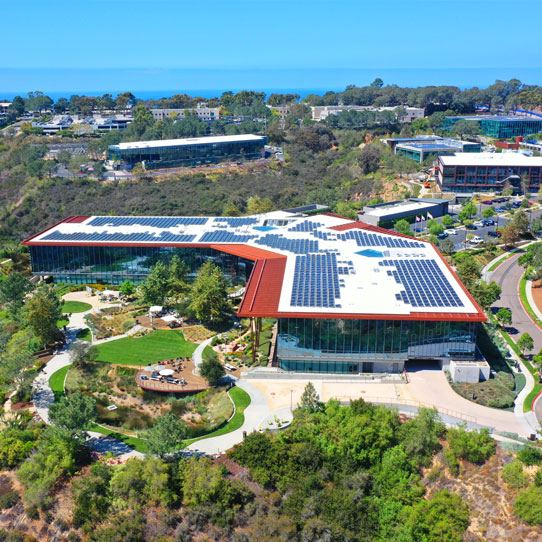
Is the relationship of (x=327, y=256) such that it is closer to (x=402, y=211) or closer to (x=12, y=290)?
(x=12, y=290)

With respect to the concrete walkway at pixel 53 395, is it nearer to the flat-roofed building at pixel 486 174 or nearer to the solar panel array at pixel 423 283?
the solar panel array at pixel 423 283

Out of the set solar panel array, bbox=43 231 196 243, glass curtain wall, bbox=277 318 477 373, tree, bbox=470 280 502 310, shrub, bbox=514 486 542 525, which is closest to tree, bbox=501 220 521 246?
tree, bbox=470 280 502 310

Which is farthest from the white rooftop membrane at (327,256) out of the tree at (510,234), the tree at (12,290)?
the tree at (510,234)

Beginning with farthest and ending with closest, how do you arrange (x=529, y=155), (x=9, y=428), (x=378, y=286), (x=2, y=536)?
1. (x=529, y=155)
2. (x=378, y=286)
3. (x=9, y=428)
4. (x=2, y=536)

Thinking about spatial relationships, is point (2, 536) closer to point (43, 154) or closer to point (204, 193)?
point (204, 193)

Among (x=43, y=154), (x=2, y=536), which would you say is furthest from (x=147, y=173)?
(x=2, y=536)

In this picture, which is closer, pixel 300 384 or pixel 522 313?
pixel 300 384
